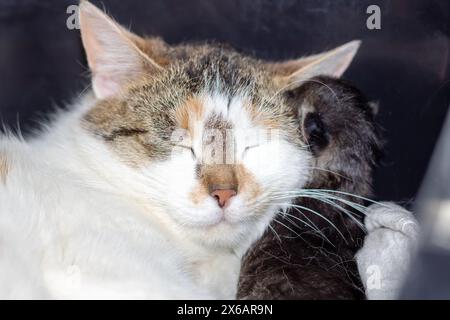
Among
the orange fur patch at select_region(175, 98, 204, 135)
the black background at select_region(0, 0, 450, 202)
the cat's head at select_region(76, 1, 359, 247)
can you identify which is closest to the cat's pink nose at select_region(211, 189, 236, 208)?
the cat's head at select_region(76, 1, 359, 247)

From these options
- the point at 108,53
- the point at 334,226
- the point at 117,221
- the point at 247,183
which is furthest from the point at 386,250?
the point at 108,53

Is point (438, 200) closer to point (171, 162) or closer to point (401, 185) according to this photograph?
point (171, 162)

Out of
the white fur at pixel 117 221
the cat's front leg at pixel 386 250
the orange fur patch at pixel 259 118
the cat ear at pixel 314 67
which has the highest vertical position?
the cat ear at pixel 314 67

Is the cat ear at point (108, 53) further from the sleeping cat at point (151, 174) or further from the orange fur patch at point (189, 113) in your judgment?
the orange fur patch at point (189, 113)

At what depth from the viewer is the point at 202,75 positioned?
1595 mm

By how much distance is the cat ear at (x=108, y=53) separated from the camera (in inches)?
61.2

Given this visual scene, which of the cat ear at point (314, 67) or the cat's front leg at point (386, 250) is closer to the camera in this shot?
the cat's front leg at point (386, 250)

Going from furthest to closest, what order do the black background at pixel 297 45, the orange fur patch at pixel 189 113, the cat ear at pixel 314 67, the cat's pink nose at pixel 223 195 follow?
the black background at pixel 297 45, the cat ear at pixel 314 67, the orange fur patch at pixel 189 113, the cat's pink nose at pixel 223 195

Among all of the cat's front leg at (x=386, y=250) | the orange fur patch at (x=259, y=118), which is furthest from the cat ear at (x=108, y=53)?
the cat's front leg at (x=386, y=250)

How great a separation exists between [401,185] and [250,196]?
815 millimetres

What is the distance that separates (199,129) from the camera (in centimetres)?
149

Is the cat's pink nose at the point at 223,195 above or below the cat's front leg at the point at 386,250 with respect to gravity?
above

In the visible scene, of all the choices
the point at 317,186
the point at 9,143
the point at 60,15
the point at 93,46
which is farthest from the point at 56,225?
the point at 60,15

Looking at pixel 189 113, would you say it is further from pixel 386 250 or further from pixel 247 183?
pixel 386 250
